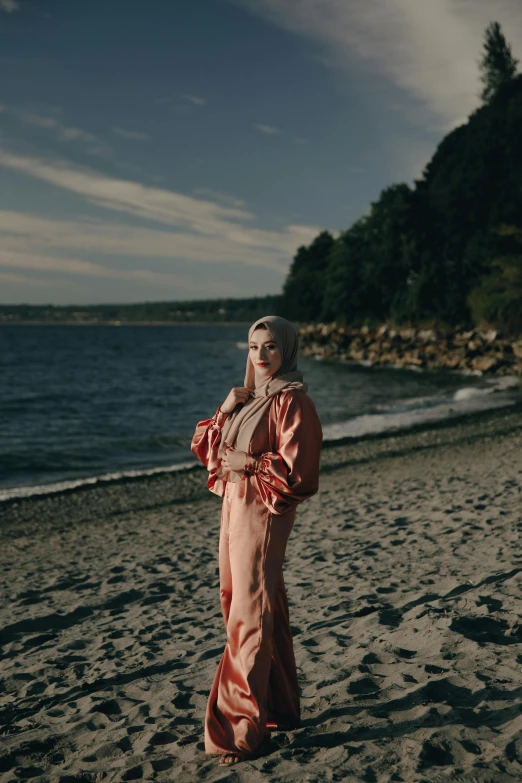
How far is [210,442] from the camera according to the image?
361 cm

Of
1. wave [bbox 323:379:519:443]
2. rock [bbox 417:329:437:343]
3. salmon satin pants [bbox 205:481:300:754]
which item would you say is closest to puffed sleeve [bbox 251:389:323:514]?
salmon satin pants [bbox 205:481:300:754]

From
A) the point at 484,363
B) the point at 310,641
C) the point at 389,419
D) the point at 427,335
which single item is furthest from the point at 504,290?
the point at 310,641

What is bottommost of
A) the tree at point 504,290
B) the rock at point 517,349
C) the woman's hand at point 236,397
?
the woman's hand at point 236,397

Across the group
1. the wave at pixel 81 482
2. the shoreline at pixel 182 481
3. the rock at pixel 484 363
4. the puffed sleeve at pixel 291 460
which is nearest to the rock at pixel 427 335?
the rock at pixel 484 363

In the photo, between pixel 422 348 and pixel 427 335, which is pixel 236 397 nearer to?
pixel 422 348

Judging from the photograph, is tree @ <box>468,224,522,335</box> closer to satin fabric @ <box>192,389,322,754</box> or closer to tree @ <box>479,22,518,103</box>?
tree @ <box>479,22,518,103</box>

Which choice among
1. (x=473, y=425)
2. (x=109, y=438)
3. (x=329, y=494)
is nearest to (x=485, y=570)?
(x=329, y=494)

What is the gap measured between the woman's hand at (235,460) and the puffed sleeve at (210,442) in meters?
0.14

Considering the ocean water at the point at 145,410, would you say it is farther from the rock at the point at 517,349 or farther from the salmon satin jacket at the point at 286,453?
the salmon satin jacket at the point at 286,453

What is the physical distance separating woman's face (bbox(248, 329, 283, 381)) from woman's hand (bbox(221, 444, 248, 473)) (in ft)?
1.43

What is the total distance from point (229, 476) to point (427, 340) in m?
52.2

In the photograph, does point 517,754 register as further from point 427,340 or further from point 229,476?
point 427,340

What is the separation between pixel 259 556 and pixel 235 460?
1.70ft

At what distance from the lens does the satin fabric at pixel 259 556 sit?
Result: 324 cm
